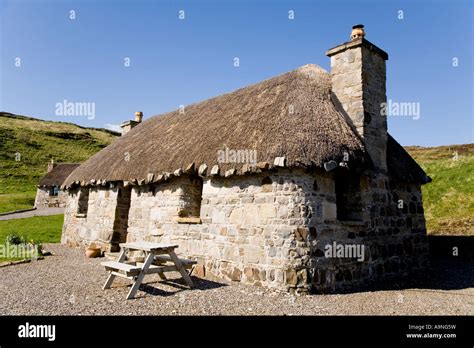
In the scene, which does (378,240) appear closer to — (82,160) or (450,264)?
(450,264)

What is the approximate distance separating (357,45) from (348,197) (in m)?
3.50

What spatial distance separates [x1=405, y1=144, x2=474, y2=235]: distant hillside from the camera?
12620mm

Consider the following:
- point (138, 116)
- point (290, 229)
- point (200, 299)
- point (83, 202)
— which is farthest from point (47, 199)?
point (290, 229)

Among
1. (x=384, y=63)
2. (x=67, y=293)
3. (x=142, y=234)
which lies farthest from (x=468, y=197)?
(x=67, y=293)

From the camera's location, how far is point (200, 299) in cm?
593

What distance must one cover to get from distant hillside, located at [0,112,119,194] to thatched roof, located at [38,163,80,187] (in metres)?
6.60

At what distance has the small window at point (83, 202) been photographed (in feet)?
44.7

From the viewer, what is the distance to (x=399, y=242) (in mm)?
8414

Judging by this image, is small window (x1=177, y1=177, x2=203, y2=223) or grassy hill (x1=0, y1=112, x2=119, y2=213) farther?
grassy hill (x1=0, y1=112, x2=119, y2=213)

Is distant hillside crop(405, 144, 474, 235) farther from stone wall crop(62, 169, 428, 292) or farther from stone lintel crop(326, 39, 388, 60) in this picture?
stone lintel crop(326, 39, 388, 60)

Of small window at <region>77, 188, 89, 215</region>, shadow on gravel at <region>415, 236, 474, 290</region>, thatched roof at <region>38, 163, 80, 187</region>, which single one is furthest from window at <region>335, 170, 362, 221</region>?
thatched roof at <region>38, 163, 80, 187</region>

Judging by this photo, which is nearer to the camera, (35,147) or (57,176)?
(57,176)

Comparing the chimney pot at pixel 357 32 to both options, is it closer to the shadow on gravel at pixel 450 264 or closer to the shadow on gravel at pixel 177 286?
the shadow on gravel at pixel 450 264

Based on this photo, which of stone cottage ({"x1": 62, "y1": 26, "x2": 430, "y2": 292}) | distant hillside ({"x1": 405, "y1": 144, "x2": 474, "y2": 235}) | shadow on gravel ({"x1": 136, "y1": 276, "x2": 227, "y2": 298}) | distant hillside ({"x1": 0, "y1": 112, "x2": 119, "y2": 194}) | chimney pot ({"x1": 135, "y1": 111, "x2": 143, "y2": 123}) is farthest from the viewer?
distant hillside ({"x1": 0, "y1": 112, "x2": 119, "y2": 194})
